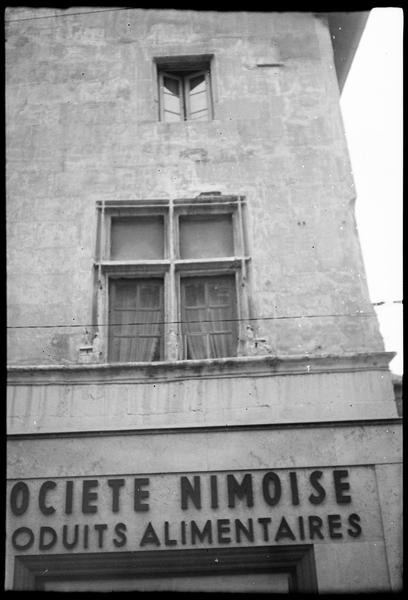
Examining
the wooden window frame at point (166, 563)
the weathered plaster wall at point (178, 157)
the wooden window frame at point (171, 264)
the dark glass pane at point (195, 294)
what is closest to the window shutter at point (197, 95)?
the weathered plaster wall at point (178, 157)

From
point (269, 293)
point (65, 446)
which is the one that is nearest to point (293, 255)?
point (269, 293)

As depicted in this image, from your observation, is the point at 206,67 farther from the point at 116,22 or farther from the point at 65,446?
the point at 65,446

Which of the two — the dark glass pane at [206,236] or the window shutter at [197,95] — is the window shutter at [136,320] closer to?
the dark glass pane at [206,236]

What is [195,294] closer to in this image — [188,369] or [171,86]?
[188,369]

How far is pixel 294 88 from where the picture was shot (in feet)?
32.0

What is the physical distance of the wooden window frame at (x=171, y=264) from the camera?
8.03m

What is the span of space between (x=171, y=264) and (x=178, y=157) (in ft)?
5.52

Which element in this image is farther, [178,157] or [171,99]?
[171,99]

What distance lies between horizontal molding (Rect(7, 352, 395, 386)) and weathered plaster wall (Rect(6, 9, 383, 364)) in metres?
0.25

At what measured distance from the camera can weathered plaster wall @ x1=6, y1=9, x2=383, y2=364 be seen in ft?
26.5

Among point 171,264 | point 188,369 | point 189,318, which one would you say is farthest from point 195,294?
point 188,369

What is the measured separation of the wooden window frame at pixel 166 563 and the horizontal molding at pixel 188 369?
1.88 metres

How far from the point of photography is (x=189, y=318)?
8.21 meters
